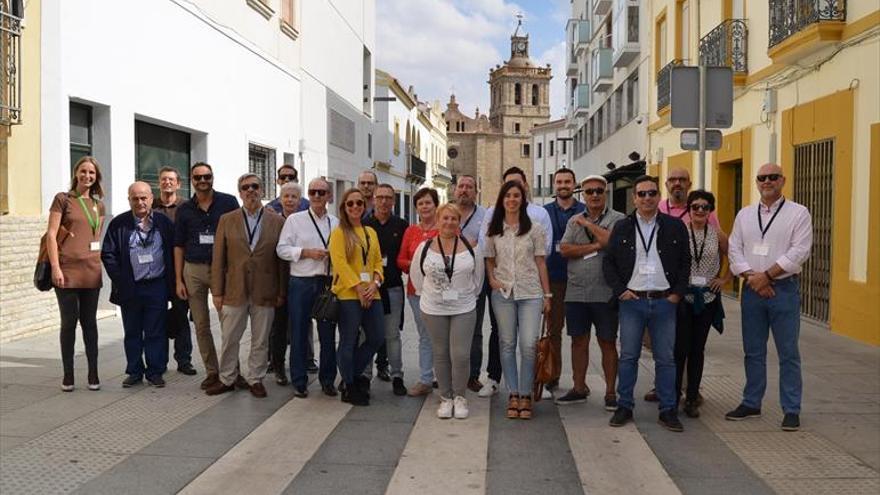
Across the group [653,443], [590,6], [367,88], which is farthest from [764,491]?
[590,6]

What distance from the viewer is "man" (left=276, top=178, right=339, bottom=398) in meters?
6.80

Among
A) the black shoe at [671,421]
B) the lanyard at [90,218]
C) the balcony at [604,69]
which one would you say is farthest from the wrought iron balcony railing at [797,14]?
the balcony at [604,69]

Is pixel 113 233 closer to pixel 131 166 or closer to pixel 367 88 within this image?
pixel 131 166

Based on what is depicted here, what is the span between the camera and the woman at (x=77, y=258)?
266 inches

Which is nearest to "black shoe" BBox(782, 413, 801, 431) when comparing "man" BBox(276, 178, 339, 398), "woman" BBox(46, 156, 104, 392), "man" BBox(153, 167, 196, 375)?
"man" BBox(276, 178, 339, 398)

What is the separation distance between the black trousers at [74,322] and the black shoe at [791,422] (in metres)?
5.69

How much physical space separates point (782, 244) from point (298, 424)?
12.7 feet

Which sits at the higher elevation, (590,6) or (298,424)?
(590,6)

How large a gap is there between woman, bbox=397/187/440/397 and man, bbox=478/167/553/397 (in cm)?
49

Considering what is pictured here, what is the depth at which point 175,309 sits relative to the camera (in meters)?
7.57

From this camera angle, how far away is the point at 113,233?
711 cm

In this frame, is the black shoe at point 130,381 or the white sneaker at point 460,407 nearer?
the white sneaker at point 460,407

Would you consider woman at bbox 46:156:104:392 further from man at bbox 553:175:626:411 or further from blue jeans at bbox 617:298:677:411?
blue jeans at bbox 617:298:677:411

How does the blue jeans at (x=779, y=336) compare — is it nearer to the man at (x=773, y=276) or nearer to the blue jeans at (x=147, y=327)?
the man at (x=773, y=276)
